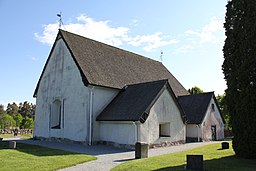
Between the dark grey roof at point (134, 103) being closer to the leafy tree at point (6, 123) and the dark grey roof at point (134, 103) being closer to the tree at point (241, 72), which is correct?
the tree at point (241, 72)

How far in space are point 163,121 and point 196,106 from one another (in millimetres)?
9079

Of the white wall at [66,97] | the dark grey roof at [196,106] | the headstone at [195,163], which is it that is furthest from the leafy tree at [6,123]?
the headstone at [195,163]

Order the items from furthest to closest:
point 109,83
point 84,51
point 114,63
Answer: point 114,63, point 84,51, point 109,83

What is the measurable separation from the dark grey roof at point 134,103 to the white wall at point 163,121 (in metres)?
0.66

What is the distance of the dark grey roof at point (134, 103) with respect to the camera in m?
20.0

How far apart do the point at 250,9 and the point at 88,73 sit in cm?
1473

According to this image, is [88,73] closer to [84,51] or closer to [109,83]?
[109,83]

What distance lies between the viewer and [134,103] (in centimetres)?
2178

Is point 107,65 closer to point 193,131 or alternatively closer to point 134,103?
point 134,103

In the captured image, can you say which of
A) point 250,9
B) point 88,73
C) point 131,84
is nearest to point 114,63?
point 131,84

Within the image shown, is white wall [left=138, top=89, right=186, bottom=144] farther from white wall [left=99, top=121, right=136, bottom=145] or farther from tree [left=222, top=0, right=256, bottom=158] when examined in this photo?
tree [left=222, top=0, right=256, bottom=158]

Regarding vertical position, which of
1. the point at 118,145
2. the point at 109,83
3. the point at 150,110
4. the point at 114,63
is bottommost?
the point at 118,145

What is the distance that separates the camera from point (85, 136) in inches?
901

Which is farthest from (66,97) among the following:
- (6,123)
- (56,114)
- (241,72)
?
(6,123)
